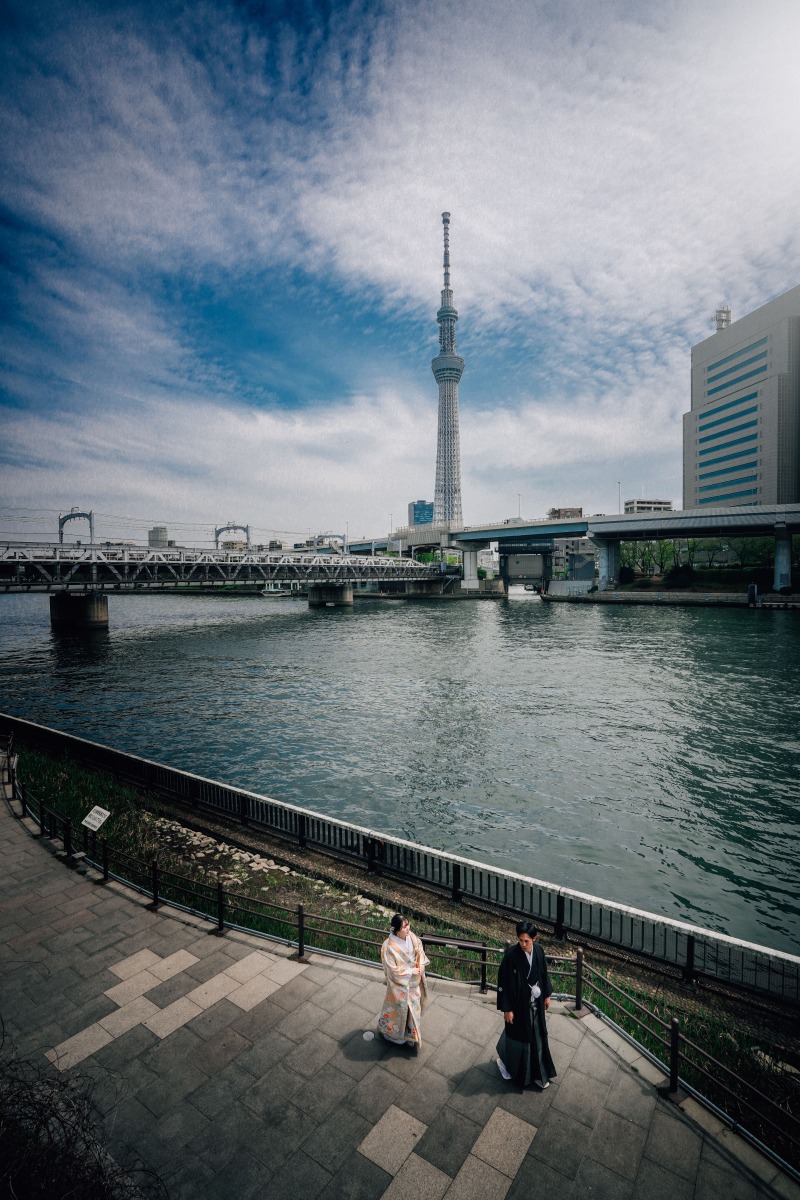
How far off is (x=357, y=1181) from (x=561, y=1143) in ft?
7.59

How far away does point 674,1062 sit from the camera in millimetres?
6641

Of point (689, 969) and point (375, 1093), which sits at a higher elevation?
point (375, 1093)

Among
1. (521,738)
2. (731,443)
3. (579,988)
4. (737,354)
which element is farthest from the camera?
(737,354)

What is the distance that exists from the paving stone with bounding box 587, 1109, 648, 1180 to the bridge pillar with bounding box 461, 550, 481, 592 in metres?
149

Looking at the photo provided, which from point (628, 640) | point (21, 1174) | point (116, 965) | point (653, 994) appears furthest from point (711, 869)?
point (628, 640)

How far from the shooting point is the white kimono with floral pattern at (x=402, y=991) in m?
7.43

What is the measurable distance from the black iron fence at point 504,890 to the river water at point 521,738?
1986 mm

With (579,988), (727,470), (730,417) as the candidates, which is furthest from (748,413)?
(579,988)

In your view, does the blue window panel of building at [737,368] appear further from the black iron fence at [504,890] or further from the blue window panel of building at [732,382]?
the black iron fence at [504,890]

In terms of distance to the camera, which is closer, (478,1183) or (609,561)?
(478,1183)

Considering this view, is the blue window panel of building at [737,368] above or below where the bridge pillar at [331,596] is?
above

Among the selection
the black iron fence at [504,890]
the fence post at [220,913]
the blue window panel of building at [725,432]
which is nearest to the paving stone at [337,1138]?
the fence post at [220,913]

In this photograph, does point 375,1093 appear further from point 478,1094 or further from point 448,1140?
point 478,1094

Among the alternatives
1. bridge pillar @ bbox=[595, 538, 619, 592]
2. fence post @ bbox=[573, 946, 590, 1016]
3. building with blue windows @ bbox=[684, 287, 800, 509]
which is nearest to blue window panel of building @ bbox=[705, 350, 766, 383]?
building with blue windows @ bbox=[684, 287, 800, 509]
